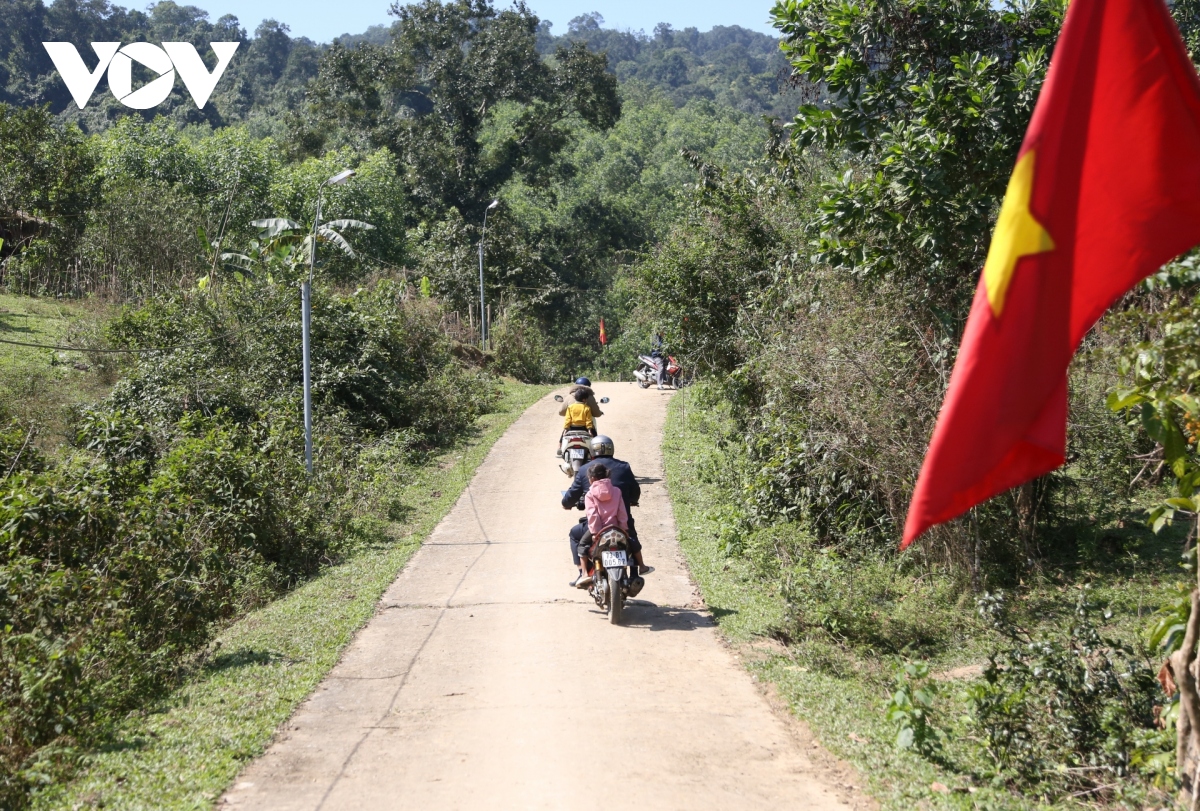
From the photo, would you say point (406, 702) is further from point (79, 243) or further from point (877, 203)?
point (79, 243)

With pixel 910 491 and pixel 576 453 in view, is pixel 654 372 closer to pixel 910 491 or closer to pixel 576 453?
pixel 576 453

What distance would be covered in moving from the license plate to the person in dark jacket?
38cm

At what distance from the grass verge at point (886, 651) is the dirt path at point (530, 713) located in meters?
0.28

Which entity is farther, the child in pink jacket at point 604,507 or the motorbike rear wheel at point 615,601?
the child in pink jacket at point 604,507

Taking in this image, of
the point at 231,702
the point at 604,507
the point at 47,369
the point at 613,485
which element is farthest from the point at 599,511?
the point at 47,369

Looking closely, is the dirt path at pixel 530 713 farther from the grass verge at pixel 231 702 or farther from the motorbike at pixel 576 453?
the motorbike at pixel 576 453

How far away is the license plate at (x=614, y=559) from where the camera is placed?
909 centimetres

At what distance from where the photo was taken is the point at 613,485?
9.95 m

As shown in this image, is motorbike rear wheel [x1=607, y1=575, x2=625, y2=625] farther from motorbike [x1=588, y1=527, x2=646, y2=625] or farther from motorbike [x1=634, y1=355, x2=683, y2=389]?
motorbike [x1=634, y1=355, x2=683, y2=389]

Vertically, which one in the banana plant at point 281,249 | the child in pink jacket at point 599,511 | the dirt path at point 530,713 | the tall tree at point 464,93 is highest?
the tall tree at point 464,93

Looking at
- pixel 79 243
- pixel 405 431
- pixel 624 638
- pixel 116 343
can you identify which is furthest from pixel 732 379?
pixel 79 243

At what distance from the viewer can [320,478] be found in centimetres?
1408

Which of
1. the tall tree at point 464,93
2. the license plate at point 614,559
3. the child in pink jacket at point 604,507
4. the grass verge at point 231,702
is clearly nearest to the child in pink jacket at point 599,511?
the child in pink jacket at point 604,507

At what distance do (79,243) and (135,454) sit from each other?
19.5m
